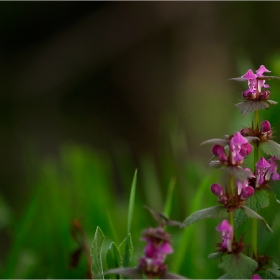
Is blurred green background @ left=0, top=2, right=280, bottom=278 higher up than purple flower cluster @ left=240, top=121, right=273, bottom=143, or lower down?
higher up

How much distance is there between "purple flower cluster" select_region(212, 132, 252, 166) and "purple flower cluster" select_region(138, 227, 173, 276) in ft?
0.27

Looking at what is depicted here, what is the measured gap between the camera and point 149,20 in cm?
326

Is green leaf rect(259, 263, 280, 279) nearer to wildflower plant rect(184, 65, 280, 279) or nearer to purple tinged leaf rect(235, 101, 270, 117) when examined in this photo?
wildflower plant rect(184, 65, 280, 279)

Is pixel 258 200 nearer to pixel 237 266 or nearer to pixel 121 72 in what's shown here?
pixel 237 266

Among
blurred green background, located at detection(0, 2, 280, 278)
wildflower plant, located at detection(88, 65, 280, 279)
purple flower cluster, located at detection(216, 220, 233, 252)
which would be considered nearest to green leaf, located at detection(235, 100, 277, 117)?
wildflower plant, located at detection(88, 65, 280, 279)

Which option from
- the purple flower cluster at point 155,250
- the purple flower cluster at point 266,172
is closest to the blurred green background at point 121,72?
the purple flower cluster at point 266,172

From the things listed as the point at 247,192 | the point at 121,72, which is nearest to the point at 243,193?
the point at 247,192

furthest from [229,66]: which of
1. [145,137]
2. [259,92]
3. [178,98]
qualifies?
[259,92]

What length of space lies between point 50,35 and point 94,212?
2.85 metres

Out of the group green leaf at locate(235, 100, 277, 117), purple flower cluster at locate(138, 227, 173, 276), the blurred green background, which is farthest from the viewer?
the blurred green background

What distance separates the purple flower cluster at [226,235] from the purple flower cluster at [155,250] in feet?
0.19

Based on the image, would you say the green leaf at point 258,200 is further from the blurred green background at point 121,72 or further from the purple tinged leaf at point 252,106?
the blurred green background at point 121,72

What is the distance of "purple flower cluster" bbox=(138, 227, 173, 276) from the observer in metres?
0.37

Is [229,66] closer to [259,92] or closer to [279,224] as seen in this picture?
[279,224]
